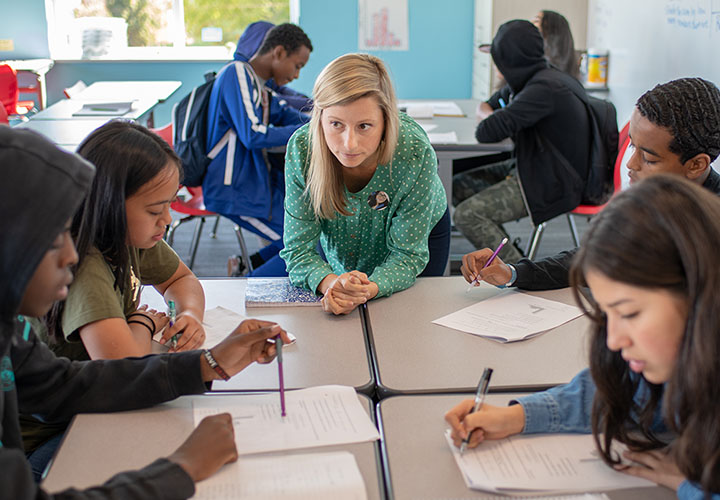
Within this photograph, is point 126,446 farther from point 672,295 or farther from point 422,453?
point 672,295

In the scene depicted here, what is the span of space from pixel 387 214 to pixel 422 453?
93 cm

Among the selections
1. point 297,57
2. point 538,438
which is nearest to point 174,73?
point 297,57

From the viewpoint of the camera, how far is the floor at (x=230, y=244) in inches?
161

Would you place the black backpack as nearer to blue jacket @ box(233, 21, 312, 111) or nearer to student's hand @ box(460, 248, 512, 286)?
blue jacket @ box(233, 21, 312, 111)

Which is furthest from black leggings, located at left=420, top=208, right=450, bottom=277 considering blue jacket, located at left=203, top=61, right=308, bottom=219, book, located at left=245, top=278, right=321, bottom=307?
blue jacket, located at left=203, top=61, right=308, bottom=219

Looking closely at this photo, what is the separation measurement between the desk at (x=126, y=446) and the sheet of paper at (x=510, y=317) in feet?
1.30

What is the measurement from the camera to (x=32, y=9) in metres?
6.03

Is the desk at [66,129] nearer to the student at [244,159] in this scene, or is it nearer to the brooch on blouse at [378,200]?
the student at [244,159]

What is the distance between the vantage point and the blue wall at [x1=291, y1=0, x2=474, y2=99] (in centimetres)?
589

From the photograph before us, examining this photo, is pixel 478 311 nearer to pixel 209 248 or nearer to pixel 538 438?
pixel 538 438

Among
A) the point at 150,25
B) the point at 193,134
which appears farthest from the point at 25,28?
the point at 193,134

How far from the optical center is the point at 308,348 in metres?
1.53

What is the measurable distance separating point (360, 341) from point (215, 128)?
78.0 inches

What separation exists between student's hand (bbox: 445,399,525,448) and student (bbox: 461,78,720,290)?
648 millimetres
